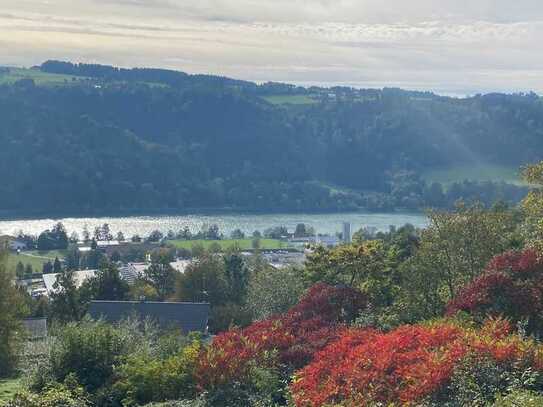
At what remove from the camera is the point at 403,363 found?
8711 mm

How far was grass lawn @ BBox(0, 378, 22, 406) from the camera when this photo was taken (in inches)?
414

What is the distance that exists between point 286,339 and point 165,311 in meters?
17.3

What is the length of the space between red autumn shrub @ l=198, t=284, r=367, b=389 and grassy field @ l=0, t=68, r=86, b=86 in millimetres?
137707

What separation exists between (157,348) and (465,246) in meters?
7.57

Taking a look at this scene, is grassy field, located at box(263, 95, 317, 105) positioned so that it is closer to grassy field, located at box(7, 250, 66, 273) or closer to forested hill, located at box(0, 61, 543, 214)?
forested hill, located at box(0, 61, 543, 214)

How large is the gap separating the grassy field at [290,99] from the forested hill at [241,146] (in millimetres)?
429

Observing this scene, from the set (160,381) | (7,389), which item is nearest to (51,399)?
(160,381)

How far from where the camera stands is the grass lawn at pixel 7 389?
1050cm

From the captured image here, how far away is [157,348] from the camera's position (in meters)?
12.0

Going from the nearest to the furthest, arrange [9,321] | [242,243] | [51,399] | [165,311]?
[51,399], [9,321], [165,311], [242,243]

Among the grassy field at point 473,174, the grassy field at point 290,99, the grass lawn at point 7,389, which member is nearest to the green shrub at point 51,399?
the grass lawn at point 7,389

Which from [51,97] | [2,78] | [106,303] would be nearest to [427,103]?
[51,97]

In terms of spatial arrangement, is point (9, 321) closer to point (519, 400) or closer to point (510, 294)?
point (510, 294)

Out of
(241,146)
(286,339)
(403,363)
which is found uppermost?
(241,146)
